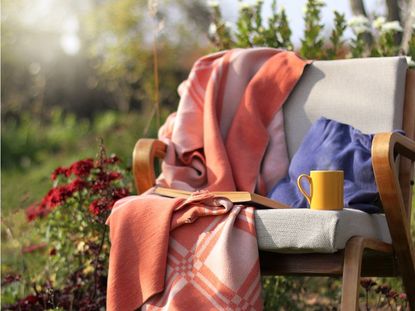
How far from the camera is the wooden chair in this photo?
7.95 feet

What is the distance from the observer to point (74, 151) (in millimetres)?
9680

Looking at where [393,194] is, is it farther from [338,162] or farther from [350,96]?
[350,96]

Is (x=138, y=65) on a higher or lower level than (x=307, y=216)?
lower

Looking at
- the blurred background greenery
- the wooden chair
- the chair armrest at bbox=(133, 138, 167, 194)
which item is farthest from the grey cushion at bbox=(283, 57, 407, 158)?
the blurred background greenery

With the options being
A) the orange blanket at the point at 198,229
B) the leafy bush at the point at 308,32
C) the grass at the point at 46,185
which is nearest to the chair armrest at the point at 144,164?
the orange blanket at the point at 198,229

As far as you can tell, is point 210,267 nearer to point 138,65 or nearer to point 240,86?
point 240,86

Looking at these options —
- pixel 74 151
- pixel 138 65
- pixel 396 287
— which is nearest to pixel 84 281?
pixel 396 287

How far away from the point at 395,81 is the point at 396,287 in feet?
3.33

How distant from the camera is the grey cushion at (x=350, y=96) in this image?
3113mm

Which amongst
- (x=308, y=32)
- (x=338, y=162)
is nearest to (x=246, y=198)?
(x=338, y=162)

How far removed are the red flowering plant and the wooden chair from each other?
25 cm

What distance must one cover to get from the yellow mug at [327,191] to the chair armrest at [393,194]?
124 millimetres

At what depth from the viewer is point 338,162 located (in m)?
2.93

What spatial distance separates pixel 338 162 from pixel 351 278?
0.69 metres
